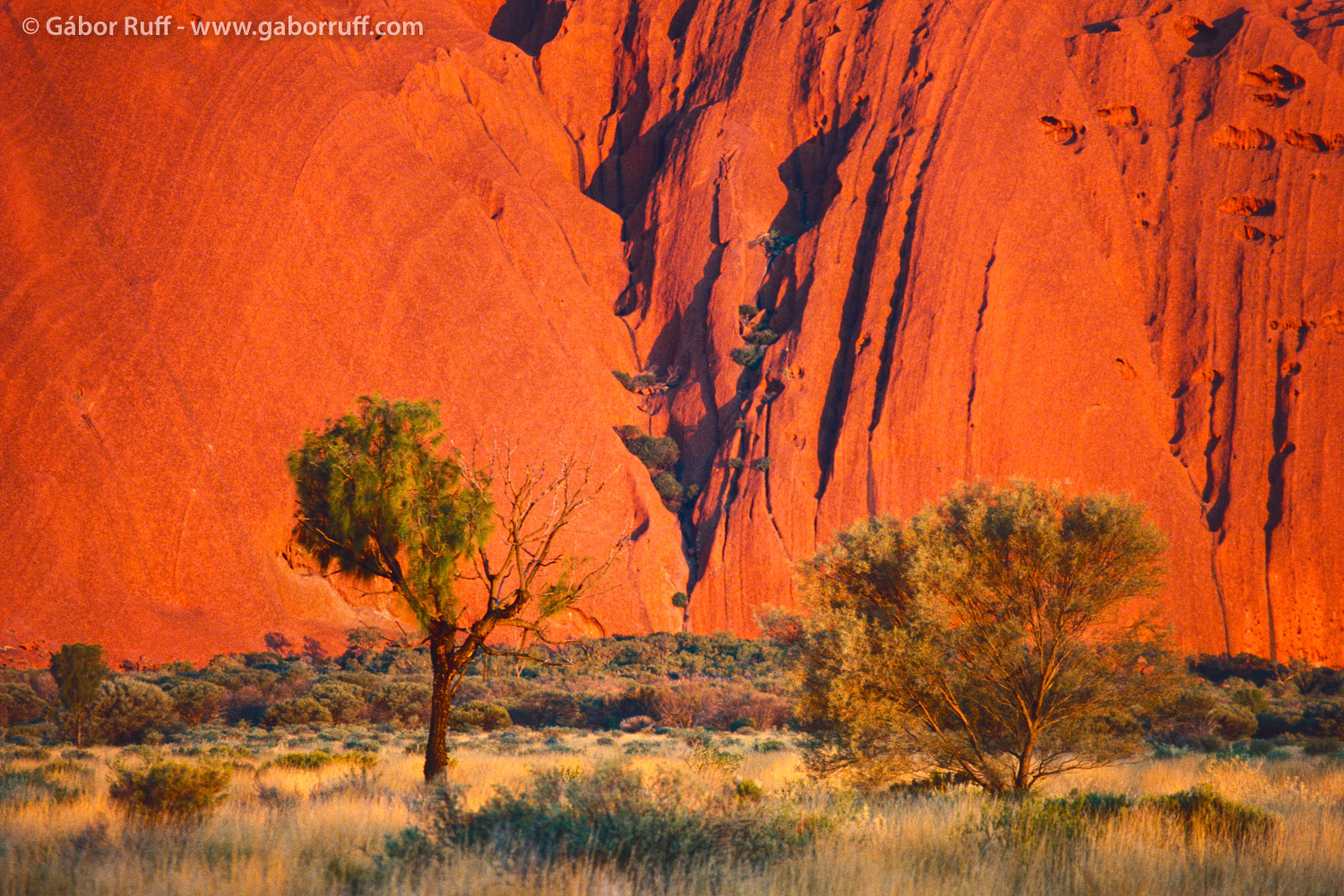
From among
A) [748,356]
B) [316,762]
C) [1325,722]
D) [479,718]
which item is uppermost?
[748,356]

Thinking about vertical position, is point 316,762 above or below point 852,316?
below

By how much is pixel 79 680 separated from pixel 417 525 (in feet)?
50.4

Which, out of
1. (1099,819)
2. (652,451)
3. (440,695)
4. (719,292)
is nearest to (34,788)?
(440,695)

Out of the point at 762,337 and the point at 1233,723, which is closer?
the point at 1233,723

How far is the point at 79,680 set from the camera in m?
21.8

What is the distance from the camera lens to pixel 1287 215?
57.7m

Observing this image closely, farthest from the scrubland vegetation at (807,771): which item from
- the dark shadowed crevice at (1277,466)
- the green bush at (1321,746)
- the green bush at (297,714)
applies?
the dark shadowed crevice at (1277,466)

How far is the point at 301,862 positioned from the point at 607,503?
44.1 m

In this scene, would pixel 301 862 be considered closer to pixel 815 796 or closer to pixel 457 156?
pixel 815 796

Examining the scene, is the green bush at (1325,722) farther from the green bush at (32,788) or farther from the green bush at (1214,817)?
the green bush at (32,788)

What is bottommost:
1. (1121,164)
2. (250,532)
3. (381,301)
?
(250,532)

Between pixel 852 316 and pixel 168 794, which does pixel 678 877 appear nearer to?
pixel 168 794

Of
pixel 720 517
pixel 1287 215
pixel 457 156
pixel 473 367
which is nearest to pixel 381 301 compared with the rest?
pixel 473 367

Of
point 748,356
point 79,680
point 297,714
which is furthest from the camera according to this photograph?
point 748,356
